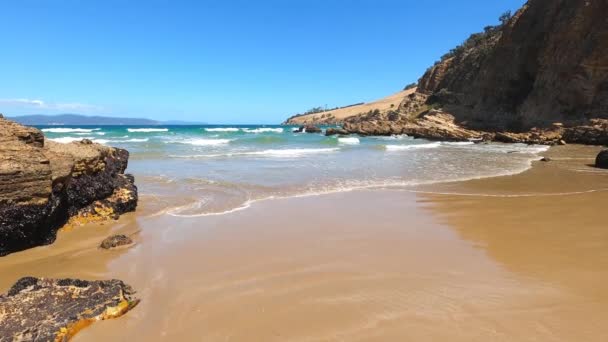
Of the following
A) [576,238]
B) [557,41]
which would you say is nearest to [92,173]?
[576,238]

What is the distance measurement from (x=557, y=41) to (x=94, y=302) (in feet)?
120

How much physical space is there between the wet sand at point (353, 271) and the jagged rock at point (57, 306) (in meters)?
0.11

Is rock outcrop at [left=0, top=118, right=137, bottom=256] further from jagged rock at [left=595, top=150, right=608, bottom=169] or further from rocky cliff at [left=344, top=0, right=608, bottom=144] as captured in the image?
rocky cliff at [left=344, top=0, right=608, bottom=144]

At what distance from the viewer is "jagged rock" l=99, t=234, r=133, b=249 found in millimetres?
4629

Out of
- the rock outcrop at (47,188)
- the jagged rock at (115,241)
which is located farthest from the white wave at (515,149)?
the jagged rock at (115,241)

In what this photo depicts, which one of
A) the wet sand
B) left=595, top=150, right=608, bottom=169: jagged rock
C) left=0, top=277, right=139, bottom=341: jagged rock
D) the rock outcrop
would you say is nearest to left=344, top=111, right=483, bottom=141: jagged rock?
left=595, top=150, right=608, bottom=169: jagged rock

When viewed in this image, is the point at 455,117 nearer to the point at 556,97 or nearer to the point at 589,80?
the point at 556,97

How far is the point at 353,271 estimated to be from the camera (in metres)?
3.79

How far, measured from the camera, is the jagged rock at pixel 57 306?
2.61 m

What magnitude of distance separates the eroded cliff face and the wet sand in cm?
2662

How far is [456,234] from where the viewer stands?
16.8 feet

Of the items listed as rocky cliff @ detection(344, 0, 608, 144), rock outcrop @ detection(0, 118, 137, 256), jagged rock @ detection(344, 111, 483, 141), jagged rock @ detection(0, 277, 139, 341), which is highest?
rocky cliff @ detection(344, 0, 608, 144)

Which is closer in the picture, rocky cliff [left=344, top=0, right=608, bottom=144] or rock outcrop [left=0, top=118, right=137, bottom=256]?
rock outcrop [left=0, top=118, right=137, bottom=256]

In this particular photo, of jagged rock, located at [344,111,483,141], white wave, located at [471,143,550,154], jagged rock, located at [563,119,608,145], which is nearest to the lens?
white wave, located at [471,143,550,154]
